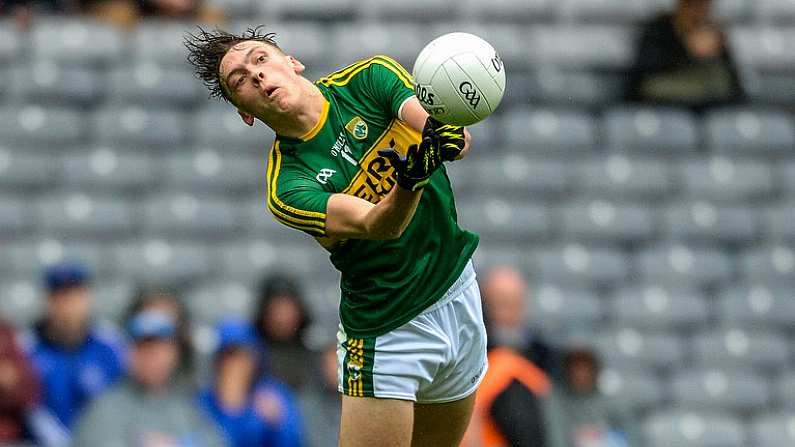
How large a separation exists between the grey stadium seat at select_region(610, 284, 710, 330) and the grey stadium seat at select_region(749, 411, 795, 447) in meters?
0.82

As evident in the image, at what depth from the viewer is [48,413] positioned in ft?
24.5

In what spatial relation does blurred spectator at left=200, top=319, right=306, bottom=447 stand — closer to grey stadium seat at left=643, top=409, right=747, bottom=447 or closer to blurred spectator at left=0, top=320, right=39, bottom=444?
blurred spectator at left=0, top=320, right=39, bottom=444

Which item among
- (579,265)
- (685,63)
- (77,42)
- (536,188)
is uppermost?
(685,63)

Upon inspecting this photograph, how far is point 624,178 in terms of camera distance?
987 centimetres

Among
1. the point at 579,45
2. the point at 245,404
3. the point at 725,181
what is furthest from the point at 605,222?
the point at 245,404

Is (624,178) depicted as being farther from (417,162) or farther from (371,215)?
(417,162)

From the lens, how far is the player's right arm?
3.87m

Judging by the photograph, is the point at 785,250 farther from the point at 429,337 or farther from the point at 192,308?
the point at 429,337

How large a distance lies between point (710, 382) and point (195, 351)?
3710 millimetres

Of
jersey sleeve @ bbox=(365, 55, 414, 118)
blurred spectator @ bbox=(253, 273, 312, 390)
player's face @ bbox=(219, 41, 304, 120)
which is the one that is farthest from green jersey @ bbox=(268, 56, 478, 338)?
blurred spectator @ bbox=(253, 273, 312, 390)

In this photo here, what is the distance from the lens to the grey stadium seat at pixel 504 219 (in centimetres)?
952

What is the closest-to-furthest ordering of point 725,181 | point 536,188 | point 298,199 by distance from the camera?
point 298,199, point 536,188, point 725,181

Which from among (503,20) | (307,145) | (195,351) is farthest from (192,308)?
(307,145)

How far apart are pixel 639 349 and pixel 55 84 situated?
484 centimetres
